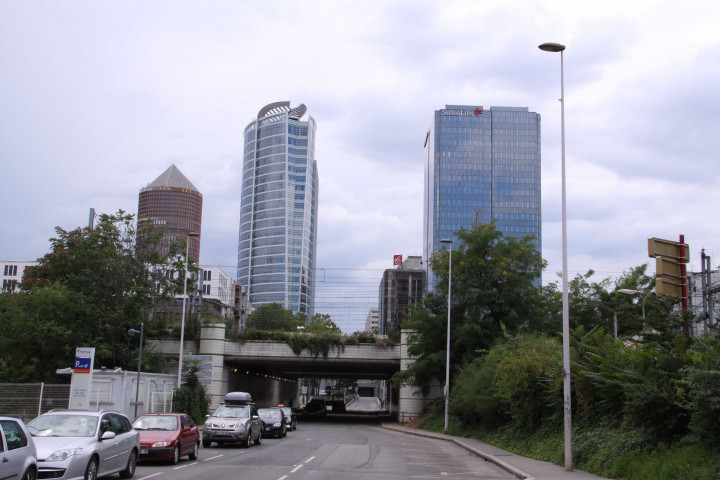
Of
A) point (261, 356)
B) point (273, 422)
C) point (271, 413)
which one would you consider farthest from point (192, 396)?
point (273, 422)

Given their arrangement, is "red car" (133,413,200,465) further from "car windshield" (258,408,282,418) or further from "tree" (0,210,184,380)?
"tree" (0,210,184,380)

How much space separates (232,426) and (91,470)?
1246cm

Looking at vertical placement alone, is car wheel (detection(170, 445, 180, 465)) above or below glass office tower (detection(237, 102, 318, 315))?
below

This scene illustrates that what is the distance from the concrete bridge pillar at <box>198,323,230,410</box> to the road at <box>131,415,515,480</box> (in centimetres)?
1967

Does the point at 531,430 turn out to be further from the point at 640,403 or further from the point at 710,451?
the point at 710,451

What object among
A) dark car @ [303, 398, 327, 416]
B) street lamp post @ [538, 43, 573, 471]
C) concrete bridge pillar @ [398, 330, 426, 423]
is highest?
street lamp post @ [538, 43, 573, 471]

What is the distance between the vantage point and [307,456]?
878 inches

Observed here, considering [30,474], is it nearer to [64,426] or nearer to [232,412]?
[64,426]

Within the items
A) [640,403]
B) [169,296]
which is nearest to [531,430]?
[640,403]

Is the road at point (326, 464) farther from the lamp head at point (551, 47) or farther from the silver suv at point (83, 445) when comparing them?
the lamp head at point (551, 47)

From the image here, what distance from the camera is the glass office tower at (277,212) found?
188875 mm

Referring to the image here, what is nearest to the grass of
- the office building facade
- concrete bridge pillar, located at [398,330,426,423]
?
concrete bridge pillar, located at [398,330,426,423]

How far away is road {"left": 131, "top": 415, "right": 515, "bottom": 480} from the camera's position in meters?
16.3

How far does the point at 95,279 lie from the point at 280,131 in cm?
15559
